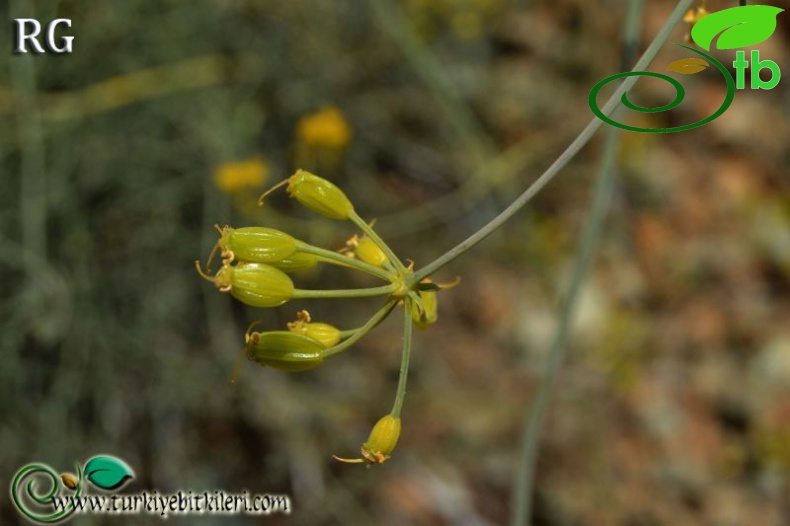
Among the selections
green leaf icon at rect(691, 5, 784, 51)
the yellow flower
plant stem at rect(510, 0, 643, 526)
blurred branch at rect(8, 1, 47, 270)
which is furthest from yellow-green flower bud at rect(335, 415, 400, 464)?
blurred branch at rect(8, 1, 47, 270)

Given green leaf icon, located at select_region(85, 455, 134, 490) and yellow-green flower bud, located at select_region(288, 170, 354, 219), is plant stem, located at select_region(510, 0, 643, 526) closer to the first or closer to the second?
yellow-green flower bud, located at select_region(288, 170, 354, 219)

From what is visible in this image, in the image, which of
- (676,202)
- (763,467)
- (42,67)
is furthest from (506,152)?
(42,67)

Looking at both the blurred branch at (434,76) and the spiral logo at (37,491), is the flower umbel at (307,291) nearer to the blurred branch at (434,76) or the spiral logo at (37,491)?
the spiral logo at (37,491)

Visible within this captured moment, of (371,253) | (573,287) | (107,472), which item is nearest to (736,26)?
(573,287)

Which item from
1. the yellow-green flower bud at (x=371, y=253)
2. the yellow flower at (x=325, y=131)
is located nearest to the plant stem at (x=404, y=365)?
the yellow-green flower bud at (x=371, y=253)

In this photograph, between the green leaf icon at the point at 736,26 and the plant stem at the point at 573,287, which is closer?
the green leaf icon at the point at 736,26

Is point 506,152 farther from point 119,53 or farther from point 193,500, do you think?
point 193,500
